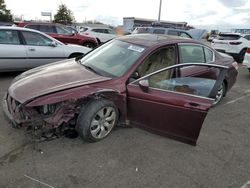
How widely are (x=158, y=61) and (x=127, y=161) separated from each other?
5.61 ft

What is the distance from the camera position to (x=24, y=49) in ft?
19.8

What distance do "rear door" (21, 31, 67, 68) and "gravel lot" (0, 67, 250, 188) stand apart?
308 cm

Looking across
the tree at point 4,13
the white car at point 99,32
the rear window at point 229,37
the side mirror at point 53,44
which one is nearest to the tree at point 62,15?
the tree at point 4,13

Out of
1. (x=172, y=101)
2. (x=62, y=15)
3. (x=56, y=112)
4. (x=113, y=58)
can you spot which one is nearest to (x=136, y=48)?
(x=113, y=58)

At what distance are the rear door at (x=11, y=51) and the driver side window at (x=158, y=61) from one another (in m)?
4.07

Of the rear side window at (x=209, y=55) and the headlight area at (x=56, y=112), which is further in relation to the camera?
the rear side window at (x=209, y=55)

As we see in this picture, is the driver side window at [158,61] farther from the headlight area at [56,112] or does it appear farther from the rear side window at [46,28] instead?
the rear side window at [46,28]

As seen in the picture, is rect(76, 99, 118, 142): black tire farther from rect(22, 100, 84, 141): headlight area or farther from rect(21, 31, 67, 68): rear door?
rect(21, 31, 67, 68): rear door

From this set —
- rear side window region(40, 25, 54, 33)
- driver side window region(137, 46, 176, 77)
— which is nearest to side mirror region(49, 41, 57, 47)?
driver side window region(137, 46, 176, 77)

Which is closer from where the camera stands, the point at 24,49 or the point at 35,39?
the point at 24,49

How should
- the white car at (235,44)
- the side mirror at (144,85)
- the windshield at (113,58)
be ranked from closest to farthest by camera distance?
the side mirror at (144,85) < the windshield at (113,58) < the white car at (235,44)

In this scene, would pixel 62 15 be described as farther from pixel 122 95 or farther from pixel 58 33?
pixel 122 95

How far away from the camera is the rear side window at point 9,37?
231 inches

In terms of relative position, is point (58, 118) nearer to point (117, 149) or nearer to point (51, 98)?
point (51, 98)
